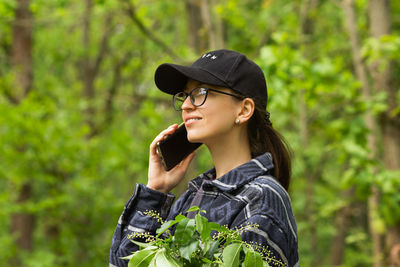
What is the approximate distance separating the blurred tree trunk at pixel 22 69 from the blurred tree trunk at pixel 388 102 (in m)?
5.93

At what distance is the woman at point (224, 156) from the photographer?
1869 millimetres

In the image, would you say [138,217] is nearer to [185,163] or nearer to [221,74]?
[185,163]

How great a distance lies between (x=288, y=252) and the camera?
1.77 metres

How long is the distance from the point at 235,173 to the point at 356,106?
9.35 ft

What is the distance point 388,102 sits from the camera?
4.61 meters

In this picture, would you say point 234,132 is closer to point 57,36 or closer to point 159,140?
point 159,140

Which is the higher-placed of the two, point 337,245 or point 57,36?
point 57,36

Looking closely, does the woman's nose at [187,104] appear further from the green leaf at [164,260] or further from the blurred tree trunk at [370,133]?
the blurred tree trunk at [370,133]

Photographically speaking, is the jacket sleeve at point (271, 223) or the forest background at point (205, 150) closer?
the jacket sleeve at point (271, 223)

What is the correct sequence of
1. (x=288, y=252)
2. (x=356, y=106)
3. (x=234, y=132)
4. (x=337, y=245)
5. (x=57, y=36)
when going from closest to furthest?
(x=288, y=252)
(x=234, y=132)
(x=356, y=106)
(x=337, y=245)
(x=57, y=36)

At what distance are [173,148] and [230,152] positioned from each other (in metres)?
0.29

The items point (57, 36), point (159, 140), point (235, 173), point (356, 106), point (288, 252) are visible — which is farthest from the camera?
point (57, 36)

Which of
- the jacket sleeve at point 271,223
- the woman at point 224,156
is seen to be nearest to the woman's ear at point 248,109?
the woman at point 224,156

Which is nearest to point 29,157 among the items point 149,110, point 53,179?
point 53,179
